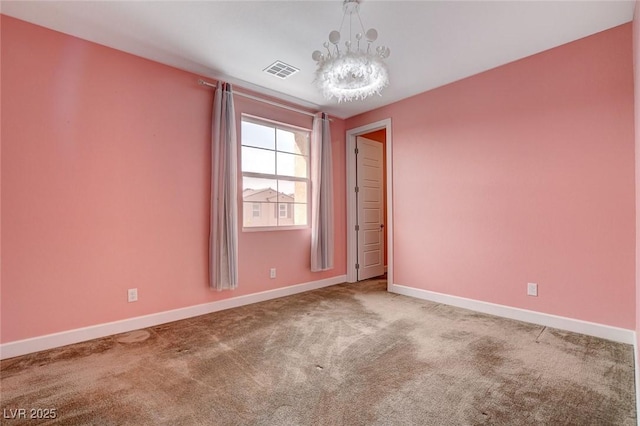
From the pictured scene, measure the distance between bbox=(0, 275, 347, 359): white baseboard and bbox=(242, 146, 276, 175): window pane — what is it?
64.0 inches

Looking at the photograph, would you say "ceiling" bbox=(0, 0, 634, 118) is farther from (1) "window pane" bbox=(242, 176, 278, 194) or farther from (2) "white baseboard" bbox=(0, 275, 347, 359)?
(2) "white baseboard" bbox=(0, 275, 347, 359)

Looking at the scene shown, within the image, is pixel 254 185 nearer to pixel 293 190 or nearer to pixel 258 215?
pixel 258 215

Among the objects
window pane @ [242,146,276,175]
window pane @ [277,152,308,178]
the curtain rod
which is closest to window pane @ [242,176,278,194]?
window pane @ [242,146,276,175]

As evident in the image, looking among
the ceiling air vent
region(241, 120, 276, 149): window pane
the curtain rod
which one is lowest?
region(241, 120, 276, 149): window pane

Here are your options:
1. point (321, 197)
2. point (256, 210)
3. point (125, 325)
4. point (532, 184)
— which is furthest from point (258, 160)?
point (532, 184)

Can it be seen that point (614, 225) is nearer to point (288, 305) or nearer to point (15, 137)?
point (288, 305)

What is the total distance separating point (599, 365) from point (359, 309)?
6.84ft

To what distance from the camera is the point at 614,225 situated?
2584 mm

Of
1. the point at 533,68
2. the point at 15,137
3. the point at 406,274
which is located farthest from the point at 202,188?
the point at 533,68

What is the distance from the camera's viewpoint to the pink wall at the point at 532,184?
8.48 feet

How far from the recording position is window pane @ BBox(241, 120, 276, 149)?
3.83m

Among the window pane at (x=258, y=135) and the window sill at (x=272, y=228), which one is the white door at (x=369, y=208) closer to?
the window sill at (x=272, y=228)

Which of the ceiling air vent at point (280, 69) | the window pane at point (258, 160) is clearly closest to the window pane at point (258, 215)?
the window pane at point (258, 160)

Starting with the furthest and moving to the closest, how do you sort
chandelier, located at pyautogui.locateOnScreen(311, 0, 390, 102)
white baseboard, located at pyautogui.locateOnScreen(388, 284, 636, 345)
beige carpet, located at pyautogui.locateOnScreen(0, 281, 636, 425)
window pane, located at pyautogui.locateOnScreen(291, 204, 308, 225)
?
1. window pane, located at pyautogui.locateOnScreen(291, 204, 308, 225)
2. white baseboard, located at pyautogui.locateOnScreen(388, 284, 636, 345)
3. chandelier, located at pyautogui.locateOnScreen(311, 0, 390, 102)
4. beige carpet, located at pyautogui.locateOnScreen(0, 281, 636, 425)
